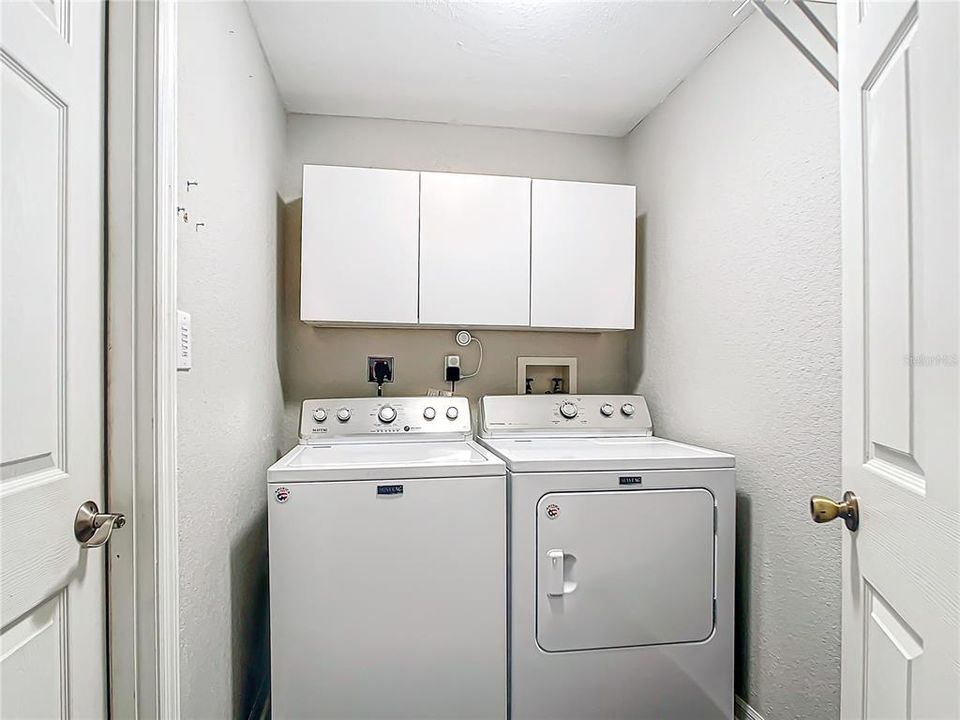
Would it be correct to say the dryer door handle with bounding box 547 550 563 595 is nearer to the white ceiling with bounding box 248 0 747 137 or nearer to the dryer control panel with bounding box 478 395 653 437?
the dryer control panel with bounding box 478 395 653 437

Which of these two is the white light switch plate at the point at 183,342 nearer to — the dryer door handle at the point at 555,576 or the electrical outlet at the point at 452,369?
the dryer door handle at the point at 555,576

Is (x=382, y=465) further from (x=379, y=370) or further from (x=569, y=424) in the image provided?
(x=569, y=424)

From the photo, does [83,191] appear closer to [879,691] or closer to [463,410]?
[879,691]

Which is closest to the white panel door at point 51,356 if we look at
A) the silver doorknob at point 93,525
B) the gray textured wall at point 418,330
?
the silver doorknob at point 93,525

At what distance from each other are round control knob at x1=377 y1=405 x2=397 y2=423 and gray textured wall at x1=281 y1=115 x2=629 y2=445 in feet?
0.81

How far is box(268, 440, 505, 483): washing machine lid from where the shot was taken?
1.58m

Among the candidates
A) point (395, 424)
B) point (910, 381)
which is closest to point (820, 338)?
point (910, 381)

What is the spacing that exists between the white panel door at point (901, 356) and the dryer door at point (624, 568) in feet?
2.59

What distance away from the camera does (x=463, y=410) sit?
2.33 m

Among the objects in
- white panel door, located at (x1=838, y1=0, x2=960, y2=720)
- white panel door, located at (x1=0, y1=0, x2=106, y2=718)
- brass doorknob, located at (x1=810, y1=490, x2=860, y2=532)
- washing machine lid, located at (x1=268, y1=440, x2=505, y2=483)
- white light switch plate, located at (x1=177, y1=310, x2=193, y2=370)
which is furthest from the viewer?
washing machine lid, located at (x1=268, y1=440, x2=505, y2=483)

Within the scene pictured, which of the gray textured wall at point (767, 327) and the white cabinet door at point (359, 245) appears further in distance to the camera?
the white cabinet door at point (359, 245)

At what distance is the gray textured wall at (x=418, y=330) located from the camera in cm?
244

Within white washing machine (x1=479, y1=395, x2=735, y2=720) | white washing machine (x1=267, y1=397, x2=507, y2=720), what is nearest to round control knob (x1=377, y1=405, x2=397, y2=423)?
white washing machine (x1=267, y1=397, x2=507, y2=720)

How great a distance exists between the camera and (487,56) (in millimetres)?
2010
